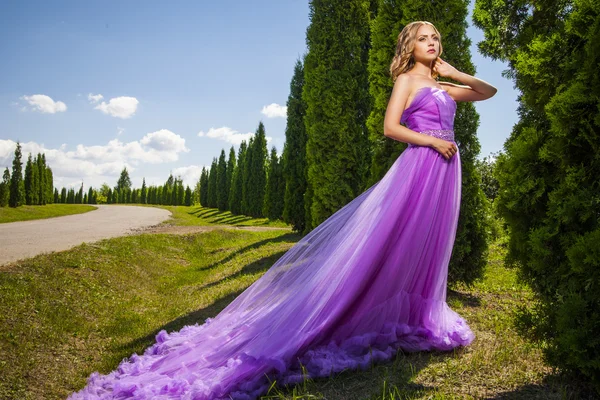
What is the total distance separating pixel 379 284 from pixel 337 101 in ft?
27.1

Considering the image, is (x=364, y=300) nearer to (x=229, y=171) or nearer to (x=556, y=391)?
(x=556, y=391)

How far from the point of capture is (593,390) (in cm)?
271

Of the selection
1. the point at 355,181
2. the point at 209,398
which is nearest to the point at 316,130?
the point at 355,181

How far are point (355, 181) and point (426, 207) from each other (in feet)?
24.8

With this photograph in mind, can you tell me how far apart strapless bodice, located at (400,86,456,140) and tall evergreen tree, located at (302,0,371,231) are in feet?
23.5

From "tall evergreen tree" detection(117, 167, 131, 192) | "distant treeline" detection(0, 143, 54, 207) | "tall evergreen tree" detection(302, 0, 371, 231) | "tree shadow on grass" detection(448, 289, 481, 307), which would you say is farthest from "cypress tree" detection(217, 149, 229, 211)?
"tall evergreen tree" detection(117, 167, 131, 192)

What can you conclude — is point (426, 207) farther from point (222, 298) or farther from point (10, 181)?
point (10, 181)

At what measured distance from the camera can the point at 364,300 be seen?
11.5 feet

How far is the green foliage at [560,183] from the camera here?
99.0 inches

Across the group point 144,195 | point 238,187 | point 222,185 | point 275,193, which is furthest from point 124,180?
point 275,193

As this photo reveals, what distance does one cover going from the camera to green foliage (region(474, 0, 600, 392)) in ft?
8.25

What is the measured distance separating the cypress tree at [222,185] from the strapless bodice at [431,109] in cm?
4534

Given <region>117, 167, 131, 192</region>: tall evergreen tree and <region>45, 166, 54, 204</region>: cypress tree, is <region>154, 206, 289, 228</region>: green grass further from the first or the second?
<region>117, 167, 131, 192</region>: tall evergreen tree

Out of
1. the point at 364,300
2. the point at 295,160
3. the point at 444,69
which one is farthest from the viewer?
the point at 295,160
